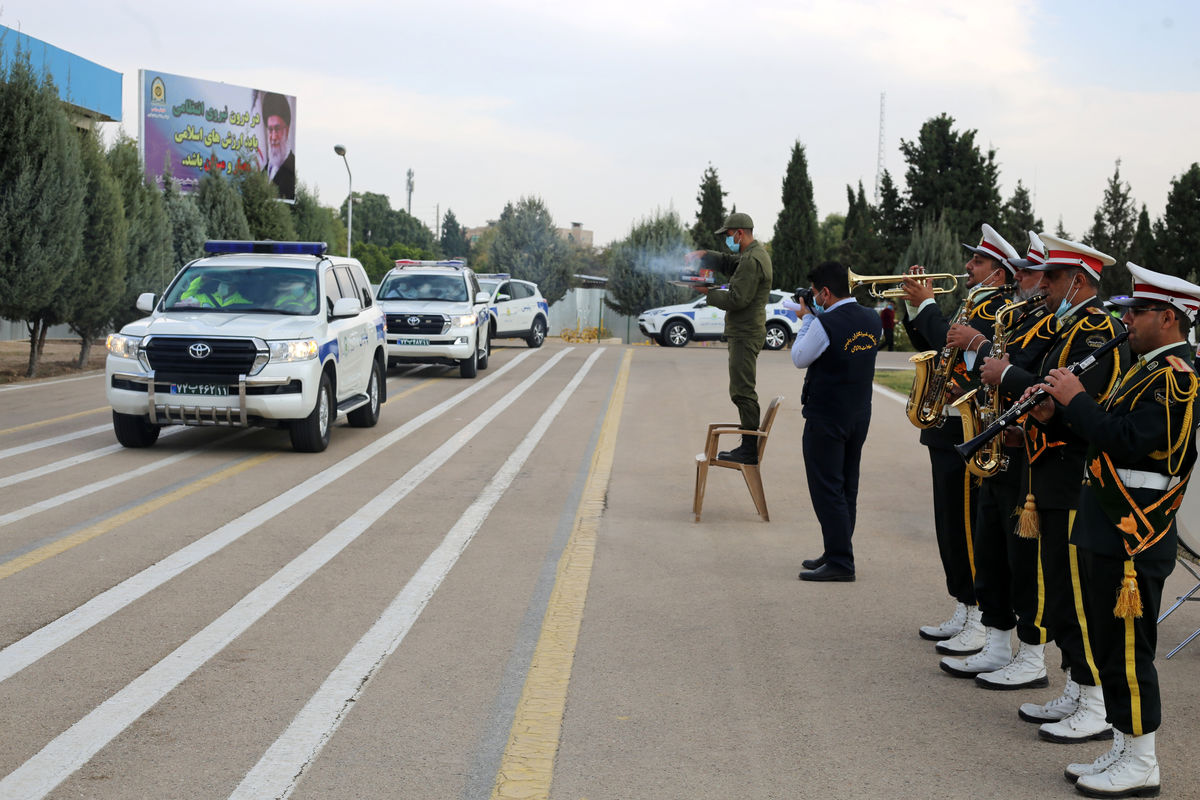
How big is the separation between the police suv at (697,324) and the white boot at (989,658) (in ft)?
103

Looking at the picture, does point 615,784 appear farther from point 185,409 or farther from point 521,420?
point 521,420

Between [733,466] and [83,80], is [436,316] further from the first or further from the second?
[83,80]

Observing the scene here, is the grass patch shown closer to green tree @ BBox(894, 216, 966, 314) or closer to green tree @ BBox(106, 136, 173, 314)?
green tree @ BBox(106, 136, 173, 314)

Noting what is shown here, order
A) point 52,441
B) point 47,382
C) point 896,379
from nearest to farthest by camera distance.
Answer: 1. point 52,441
2. point 47,382
3. point 896,379

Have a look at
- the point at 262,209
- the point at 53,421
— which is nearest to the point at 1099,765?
the point at 53,421

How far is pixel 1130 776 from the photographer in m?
4.17

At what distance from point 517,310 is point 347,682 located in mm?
27471

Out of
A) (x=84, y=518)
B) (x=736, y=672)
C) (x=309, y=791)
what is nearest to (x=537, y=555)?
(x=736, y=672)

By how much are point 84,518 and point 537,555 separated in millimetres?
3306

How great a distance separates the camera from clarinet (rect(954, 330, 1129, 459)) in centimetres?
436

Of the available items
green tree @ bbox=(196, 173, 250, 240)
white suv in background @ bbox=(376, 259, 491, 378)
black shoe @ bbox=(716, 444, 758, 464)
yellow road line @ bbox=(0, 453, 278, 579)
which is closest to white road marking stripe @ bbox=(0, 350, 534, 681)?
yellow road line @ bbox=(0, 453, 278, 579)

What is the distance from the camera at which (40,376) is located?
2123 centimetres

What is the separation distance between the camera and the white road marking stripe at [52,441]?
11.6m

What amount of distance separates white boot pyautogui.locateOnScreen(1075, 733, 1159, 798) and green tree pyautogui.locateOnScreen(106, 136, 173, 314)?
22635 mm
